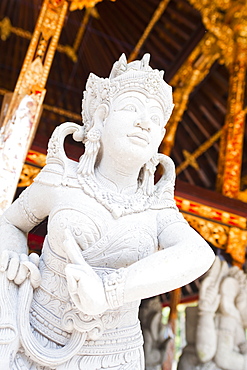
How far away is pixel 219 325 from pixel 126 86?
7.87 feet

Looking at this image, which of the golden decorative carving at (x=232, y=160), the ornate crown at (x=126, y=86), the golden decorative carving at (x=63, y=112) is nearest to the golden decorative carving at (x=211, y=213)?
the golden decorative carving at (x=232, y=160)

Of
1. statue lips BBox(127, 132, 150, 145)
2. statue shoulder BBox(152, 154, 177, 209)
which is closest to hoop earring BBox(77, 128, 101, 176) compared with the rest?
statue lips BBox(127, 132, 150, 145)

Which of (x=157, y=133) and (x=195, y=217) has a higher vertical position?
(x=157, y=133)

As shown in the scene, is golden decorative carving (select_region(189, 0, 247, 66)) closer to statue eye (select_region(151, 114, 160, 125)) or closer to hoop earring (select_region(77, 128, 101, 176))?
statue eye (select_region(151, 114, 160, 125))

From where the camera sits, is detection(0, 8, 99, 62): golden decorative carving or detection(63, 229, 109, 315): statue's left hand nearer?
detection(63, 229, 109, 315): statue's left hand

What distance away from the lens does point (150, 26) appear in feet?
20.1

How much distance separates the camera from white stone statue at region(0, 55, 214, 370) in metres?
1.10

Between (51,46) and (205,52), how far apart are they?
3.05 meters

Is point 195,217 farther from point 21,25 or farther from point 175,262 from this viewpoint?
point 21,25

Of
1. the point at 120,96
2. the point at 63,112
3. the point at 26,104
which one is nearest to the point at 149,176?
the point at 120,96

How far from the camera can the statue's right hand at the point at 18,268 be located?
3.91ft

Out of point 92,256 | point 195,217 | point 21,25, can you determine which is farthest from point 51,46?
point 21,25

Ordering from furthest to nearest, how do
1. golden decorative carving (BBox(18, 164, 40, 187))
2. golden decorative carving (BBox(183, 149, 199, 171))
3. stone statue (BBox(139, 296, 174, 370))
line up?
golden decorative carving (BBox(183, 149, 199, 171)), stone statue (BBox(139, 296, 174, 370)), golden decorative carving (BBox(18, 164, 40, 187))

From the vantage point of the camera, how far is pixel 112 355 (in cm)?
120
